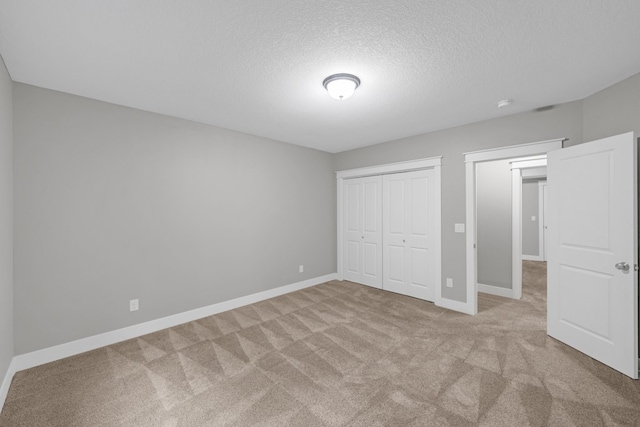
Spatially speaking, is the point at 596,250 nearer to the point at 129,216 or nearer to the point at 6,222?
the point at 129,216

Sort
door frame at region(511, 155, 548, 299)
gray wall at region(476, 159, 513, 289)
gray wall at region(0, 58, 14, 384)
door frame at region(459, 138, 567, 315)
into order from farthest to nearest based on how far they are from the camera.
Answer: gray wall at region(476, 159, 513, 289) < door frame at region(511, 155, 548, 299) < door frame at region(459, 138, 567, 315) < gray wall at region(0, 58, 14, 384)

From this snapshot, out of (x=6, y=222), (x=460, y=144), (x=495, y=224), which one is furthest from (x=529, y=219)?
(x=6, y=222)

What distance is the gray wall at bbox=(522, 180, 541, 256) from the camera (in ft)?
25.1

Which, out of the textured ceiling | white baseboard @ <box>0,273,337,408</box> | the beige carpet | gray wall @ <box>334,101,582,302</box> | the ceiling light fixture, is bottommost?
the beige carpet

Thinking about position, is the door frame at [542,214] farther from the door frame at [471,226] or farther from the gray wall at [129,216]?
the gray wall at [129,216]

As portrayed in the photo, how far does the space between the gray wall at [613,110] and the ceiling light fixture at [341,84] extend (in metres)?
2.42

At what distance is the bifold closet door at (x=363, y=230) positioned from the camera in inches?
190

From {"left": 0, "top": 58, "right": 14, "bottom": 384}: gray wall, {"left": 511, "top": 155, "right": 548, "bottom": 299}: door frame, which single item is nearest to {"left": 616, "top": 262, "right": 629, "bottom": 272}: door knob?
{"left": 511, "top": 155, "right": 548, "bottom": 299}: door frame

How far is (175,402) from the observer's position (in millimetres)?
1949

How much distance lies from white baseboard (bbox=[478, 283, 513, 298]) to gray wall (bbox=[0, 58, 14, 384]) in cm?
581

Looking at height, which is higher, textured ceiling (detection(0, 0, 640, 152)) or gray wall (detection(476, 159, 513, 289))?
textured ceiling (detection(0, 0, 640, 152))

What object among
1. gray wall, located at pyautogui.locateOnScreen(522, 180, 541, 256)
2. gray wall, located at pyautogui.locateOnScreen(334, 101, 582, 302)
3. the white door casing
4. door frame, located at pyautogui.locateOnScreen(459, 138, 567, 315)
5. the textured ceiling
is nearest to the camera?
the textured ceiling

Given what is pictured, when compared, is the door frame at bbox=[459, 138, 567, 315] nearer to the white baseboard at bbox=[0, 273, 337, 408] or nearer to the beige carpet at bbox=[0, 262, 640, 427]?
the beige carpet at bbox=[0, 262, 640, 427]

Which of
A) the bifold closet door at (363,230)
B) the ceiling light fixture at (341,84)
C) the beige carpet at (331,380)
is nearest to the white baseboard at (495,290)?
the beige carpet at (331,380)
